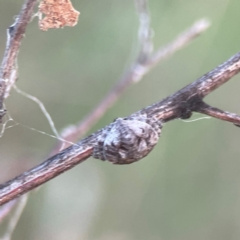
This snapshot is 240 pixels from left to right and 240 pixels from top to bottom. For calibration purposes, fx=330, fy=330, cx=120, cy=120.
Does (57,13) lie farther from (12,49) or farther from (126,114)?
(126,114)

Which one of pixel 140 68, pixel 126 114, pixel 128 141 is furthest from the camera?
pixel 126 114

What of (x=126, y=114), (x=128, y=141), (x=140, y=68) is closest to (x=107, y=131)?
(x=128, y=141)

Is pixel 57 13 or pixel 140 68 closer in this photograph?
pixel 57 13

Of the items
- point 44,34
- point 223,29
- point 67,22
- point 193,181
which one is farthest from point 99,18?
point 67,22

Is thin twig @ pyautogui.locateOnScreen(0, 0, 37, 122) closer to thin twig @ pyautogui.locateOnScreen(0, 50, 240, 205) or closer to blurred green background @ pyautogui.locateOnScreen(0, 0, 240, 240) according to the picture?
thin twig @ pyautogui.locateOnScreen(0, 50, 240, 205)

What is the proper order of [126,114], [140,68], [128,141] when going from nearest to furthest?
[128,141], [140,68], [126,114]

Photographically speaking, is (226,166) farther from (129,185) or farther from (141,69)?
(141,69)

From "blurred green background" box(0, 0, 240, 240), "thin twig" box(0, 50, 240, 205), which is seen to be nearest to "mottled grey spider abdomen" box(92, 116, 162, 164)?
"thin twig" box(0, 50, 240, 205)
